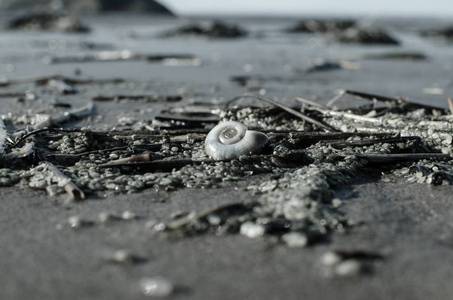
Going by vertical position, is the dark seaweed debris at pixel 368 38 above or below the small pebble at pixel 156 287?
below

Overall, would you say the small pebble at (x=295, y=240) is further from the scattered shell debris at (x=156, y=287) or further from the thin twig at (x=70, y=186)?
the thin twig at (x=70, y=186)

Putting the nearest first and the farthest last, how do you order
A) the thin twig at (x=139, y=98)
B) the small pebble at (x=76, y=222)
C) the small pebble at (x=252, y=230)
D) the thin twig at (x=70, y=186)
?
the small pebble at (x=252, y=230), the small pebble at (x=76, y=222), the thin twig at (x=70, y=186), the thin twig at (x=139, y=98)

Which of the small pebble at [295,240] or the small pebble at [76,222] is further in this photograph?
the small pebble at [76,222]

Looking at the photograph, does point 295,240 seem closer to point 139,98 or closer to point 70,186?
point 70,186

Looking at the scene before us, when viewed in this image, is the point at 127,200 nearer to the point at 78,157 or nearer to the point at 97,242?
the point at 97,242

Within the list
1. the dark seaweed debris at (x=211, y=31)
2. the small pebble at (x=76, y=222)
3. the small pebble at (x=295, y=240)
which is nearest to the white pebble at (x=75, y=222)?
the small pebble at (x=76, y=222)

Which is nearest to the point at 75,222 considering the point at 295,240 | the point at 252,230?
the point at 252,230
